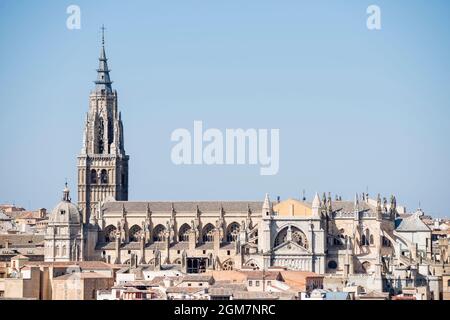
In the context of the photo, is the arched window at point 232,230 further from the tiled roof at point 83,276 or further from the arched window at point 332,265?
the tiled roof at point 83,276

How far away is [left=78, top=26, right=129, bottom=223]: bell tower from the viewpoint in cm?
8962

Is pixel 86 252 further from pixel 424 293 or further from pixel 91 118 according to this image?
pixel 424 293

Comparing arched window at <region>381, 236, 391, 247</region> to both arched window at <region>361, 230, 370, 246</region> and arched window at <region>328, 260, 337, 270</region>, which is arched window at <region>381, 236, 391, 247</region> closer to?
arched window at <region>361, 230, 370, 246</region>

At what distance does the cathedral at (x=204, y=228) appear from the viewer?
78.9 meters

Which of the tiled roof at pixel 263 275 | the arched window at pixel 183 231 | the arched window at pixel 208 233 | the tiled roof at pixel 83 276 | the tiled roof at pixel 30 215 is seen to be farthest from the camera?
the tiled roof at pixel 30 215

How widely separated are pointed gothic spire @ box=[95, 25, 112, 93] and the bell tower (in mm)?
358

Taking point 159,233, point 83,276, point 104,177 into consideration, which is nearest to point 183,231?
point 159,233

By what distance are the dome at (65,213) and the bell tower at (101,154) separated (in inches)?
178

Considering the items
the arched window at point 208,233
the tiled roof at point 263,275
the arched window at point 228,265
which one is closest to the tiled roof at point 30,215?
the arched window at point 208,233

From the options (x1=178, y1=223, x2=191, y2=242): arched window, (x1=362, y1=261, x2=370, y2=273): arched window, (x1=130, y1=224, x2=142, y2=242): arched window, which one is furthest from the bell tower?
(x1=362, y1=261, x2=370, y2=273): arched window

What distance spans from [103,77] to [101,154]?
13.9ft

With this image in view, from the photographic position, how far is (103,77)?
91.4m

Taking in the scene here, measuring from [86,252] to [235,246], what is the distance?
24.6ft
